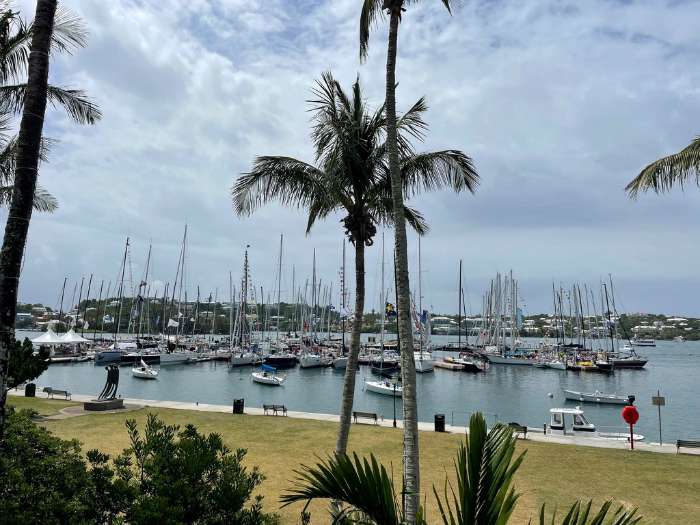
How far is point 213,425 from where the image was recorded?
22.8 metres

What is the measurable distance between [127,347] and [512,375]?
2563 inches

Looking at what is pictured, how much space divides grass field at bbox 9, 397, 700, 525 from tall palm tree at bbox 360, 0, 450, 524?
406 cm

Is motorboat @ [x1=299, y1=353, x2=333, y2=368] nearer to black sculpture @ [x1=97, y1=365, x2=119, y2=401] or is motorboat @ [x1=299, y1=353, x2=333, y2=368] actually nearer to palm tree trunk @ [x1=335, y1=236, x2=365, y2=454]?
black sculpture @ [x1=97, y1=365, x2=119, y2=401]

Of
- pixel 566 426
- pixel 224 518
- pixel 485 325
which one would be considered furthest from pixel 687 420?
pixel 485 325

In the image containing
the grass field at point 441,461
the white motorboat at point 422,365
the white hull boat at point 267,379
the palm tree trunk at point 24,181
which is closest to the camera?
the palm tree trunk at point 24,181

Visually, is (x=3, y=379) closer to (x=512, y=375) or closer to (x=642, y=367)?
(x=512, y=375)

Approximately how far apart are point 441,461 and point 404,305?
1077 centimetres

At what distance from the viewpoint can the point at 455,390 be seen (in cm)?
5716

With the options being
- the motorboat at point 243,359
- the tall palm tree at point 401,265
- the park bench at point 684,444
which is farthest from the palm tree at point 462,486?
the motorboat at point 243,359

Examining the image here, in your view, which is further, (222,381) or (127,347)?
(127,347)

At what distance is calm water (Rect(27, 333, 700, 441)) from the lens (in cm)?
4228

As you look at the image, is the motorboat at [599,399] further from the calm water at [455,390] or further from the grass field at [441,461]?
the grass field at [441,461]

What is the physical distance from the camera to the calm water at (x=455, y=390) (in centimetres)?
4228

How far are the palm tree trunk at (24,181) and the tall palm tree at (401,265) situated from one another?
5611 millimetres
